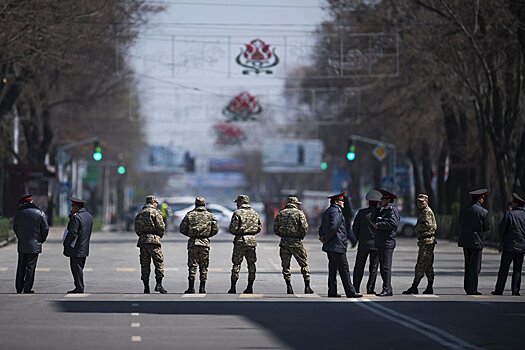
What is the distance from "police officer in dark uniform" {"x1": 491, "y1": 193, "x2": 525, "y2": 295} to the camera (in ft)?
88.0

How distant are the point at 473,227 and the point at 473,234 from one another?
146 millimetres

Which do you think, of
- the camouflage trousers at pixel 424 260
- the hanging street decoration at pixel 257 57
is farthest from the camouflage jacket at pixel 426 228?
the hanging street decoration at pixel 257 57

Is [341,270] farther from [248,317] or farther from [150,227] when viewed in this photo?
[248,317]

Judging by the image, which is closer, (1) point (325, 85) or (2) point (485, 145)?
(2) point (485, 145)

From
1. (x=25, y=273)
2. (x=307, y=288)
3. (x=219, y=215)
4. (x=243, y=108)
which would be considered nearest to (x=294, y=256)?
(x=307, y=288)

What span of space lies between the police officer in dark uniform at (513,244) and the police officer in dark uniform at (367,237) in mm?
2250

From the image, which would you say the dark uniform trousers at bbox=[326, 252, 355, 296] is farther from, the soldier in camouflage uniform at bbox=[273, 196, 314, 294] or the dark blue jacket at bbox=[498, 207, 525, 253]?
the dark blue jacket at bbox=[498, 207, 525, 253]

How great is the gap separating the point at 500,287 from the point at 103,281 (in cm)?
877

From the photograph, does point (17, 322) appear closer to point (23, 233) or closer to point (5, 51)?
point (23, 233)

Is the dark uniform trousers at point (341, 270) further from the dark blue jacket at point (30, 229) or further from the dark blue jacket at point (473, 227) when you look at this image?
the dark blue jacket at point (30, 229)

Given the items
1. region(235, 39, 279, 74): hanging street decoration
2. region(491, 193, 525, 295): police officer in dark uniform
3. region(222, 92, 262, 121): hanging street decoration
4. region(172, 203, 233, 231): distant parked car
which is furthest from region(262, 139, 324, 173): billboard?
region(491, 193, 525, 295): police officer in dark uniform

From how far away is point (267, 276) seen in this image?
33.7 meters

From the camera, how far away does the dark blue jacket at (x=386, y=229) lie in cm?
2638

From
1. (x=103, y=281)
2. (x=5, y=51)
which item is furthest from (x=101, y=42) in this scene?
(x=103, y=281)
